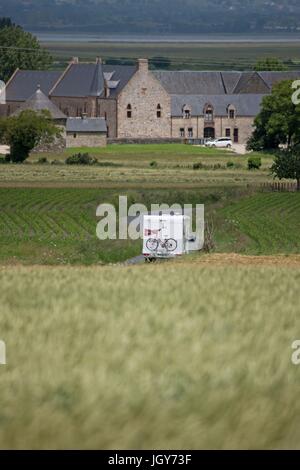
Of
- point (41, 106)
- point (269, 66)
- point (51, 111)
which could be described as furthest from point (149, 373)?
point (269, 66)

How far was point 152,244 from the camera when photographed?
32812 mm

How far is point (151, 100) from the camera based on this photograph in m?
126

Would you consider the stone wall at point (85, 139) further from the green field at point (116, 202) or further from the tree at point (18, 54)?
the tree at point (18, 54)

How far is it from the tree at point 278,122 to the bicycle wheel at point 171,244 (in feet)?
214

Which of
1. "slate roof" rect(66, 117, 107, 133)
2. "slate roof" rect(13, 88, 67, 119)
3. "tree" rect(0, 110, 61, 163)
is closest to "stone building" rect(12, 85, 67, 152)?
"slate roof" rect(13, 88, 67, 119)

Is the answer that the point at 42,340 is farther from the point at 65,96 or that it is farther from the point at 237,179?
the point at 65,96

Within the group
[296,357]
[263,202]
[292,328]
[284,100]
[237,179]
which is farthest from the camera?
[284,100]

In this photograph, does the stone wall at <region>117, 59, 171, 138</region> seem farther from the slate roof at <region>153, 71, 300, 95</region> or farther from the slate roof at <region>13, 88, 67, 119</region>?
the slate roof at <region>13, 88, 67, 119</region>

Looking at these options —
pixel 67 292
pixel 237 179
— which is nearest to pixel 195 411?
pixel 67 292

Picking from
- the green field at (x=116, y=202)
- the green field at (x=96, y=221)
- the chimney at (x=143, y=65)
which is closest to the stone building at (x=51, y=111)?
the green field at (x=116, y=202)

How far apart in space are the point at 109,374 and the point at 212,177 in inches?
2586

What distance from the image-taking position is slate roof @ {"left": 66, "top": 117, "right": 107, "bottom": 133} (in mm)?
115250

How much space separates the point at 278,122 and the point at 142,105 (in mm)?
25318
